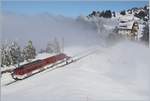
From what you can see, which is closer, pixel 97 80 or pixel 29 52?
pixel 97 80

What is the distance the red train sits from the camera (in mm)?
6953

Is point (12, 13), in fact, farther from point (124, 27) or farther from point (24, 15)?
point (124, 27)

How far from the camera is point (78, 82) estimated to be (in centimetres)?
688

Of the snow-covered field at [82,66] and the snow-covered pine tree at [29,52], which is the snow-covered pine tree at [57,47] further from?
the snow-covered pine tree at [29,52]

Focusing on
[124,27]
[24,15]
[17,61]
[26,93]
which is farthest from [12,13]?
[124,27]

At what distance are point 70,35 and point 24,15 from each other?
80cm

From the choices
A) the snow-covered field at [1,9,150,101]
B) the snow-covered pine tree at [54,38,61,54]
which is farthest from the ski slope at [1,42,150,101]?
the snow-covered pine tree at [54,38,61,54]

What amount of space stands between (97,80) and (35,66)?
3.31 feet

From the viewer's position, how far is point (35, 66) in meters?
7.14

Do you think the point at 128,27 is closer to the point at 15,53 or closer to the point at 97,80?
the point at 97,80

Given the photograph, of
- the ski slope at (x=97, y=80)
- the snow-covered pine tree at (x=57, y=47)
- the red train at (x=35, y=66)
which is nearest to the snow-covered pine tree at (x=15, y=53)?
the red train at (x=35, y=66)

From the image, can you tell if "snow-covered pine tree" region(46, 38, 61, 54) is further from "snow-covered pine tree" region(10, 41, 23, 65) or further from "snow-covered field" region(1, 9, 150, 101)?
"snow-covered pine tree" region(10, 41, 23, 65)

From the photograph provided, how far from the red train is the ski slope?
9cm

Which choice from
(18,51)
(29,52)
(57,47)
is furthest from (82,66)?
(18,51)
